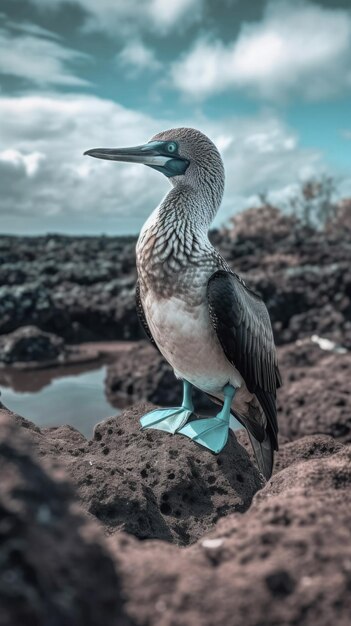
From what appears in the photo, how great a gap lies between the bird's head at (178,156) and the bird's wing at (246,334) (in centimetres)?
59

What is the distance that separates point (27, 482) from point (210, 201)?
2.66m

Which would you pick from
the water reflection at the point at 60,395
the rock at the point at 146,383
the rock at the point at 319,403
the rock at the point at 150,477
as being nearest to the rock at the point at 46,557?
the rock at the point at 150,477

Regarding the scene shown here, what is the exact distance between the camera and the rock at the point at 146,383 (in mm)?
8039

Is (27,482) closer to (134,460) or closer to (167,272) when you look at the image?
(134,460)

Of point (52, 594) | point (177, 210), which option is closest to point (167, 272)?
point (177, 210)

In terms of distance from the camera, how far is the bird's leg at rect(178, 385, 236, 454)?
3195 mm

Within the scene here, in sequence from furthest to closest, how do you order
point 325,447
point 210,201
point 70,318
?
point 70,318 < point 210,201 < point 325,447

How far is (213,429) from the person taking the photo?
3293mm

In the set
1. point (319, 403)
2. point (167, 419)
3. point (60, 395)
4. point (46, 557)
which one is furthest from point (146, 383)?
point (46, 557)

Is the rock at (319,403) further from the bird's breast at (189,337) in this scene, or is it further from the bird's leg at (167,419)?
the bird's breast at (189,337)

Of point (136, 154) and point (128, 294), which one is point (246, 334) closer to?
point (136, 154)

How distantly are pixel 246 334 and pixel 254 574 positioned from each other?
2.19 m

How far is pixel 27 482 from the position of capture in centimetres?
110

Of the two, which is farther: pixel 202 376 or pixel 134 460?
pixel 202 376
